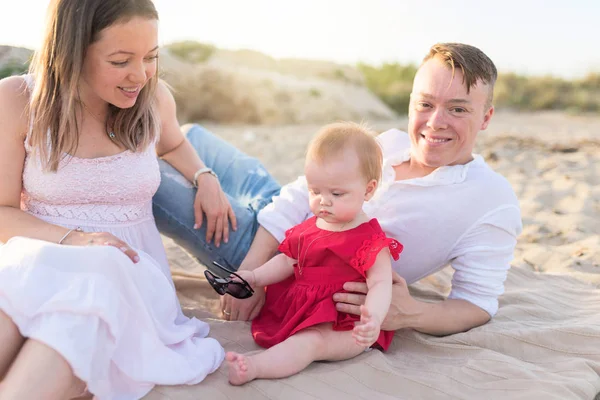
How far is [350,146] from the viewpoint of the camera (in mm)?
A: 2412

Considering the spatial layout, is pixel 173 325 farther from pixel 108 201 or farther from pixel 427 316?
pixel 427 316

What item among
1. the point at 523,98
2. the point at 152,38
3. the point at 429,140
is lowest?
the point at 523,98

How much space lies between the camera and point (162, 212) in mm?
3203

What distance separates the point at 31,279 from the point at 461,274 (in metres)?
1.74

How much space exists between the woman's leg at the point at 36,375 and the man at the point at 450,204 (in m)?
1.10

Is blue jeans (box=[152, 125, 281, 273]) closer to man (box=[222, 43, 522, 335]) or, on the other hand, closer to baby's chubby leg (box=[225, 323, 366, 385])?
man (box=[222, 43, 522, 335])

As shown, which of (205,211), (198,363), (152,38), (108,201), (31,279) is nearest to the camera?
(31,279)

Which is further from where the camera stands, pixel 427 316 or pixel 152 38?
pixel 427 316

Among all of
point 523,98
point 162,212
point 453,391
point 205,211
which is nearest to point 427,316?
point 453,391

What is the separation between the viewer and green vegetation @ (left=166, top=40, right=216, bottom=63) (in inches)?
480

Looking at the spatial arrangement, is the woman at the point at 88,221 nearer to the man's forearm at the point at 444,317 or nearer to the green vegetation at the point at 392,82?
the man's forearm at the point at 444,317

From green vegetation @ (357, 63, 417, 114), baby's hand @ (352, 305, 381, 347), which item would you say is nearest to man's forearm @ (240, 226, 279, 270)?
baby's hand @ (352, 305, 381, 347)

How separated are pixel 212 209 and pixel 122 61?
1.00 m

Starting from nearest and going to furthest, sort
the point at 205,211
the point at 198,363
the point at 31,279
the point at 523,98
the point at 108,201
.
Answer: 1. the point at 31,279
2. the point at 198,363
3. the point at 108,201
4. the point at 205,211
5. the point at 523,98
